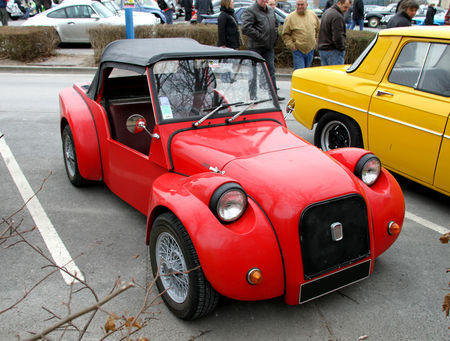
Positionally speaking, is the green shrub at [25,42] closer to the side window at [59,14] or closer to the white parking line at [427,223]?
the side window at [59,14]

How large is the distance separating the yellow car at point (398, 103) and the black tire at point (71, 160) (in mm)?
2481

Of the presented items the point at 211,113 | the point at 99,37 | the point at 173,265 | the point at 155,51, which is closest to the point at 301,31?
the point at 155,51

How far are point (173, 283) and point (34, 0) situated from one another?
29.2 m

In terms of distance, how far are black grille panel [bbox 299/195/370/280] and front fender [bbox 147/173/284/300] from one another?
0.20 metres

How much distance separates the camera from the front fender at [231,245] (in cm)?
265

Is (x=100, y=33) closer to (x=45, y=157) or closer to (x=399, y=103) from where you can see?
(x=45, y=157)

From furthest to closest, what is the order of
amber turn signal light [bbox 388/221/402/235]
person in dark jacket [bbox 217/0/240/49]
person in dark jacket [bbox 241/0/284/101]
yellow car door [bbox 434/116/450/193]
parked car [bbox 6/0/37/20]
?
parked car [bbox 6/0/37/20], person in dark jacket [bbox 217/0/240/49], person in dark jacket [bbox 241/0/284/101], yellow car door [bbox 434/116/450/193], amber turn signal light [bbox 388/221/402/235]

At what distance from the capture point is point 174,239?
2.95 meters

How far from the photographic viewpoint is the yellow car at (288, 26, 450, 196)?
4395 millimetres

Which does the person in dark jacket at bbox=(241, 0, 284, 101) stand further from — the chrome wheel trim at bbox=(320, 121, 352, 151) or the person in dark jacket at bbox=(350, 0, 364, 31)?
the person in dark jacket at bbox=(350, 0, 364, 31)

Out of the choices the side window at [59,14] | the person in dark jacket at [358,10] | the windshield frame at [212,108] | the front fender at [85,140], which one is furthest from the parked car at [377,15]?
the front fender at [85,140]

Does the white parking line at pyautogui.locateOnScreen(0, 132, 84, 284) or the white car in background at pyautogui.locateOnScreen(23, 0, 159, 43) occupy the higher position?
the white car in background at pyautogui.locateOnScreen(23, 0, 159, 43)

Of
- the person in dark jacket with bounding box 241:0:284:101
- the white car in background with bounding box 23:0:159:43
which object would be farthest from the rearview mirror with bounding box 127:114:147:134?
the white car in background with bounding box 23:0:159:43

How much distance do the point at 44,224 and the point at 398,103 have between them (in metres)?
3.84
